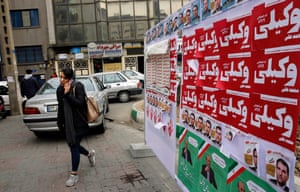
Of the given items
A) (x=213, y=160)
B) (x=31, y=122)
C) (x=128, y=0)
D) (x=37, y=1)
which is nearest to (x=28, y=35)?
(x=37, y=1)

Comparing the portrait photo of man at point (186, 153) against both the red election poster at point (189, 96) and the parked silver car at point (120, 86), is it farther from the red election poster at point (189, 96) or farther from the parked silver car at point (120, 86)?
the parked silver car at point (120, 86)

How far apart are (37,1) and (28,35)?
11.2 feet

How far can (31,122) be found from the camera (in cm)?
647

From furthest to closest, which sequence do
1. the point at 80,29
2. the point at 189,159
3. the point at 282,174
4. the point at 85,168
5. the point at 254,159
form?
the point at 80,29 < the point at 85,168 < the point at 189,159 < the point at 254,159 < the point at 282,174

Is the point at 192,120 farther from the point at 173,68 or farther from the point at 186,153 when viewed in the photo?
the point at 173,68

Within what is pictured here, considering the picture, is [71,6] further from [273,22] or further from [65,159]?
[273,22]

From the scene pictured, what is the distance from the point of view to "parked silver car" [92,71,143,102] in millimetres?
13891

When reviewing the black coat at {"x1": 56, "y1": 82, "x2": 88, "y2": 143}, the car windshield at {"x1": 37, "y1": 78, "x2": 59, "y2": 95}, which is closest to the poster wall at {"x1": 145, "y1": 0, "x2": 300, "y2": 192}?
the black coat at {"x1": 56, "y1": 82, "x2": 88, "y2": 143}

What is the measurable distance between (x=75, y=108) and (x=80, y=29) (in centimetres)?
2448

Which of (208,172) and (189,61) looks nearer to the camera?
(208,172)

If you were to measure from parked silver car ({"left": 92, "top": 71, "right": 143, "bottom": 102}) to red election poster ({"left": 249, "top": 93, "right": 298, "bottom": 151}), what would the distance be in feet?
40.1

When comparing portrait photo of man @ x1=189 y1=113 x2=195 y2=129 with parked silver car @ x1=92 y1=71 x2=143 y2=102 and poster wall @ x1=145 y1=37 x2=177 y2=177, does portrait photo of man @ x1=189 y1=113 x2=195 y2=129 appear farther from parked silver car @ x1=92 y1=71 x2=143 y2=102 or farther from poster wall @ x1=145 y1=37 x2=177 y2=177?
parked silver car @ x1=92 y1=71 x2=143 y2=102

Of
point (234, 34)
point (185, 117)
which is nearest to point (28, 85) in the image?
point (185, 117)

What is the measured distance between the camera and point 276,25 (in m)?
1.65
